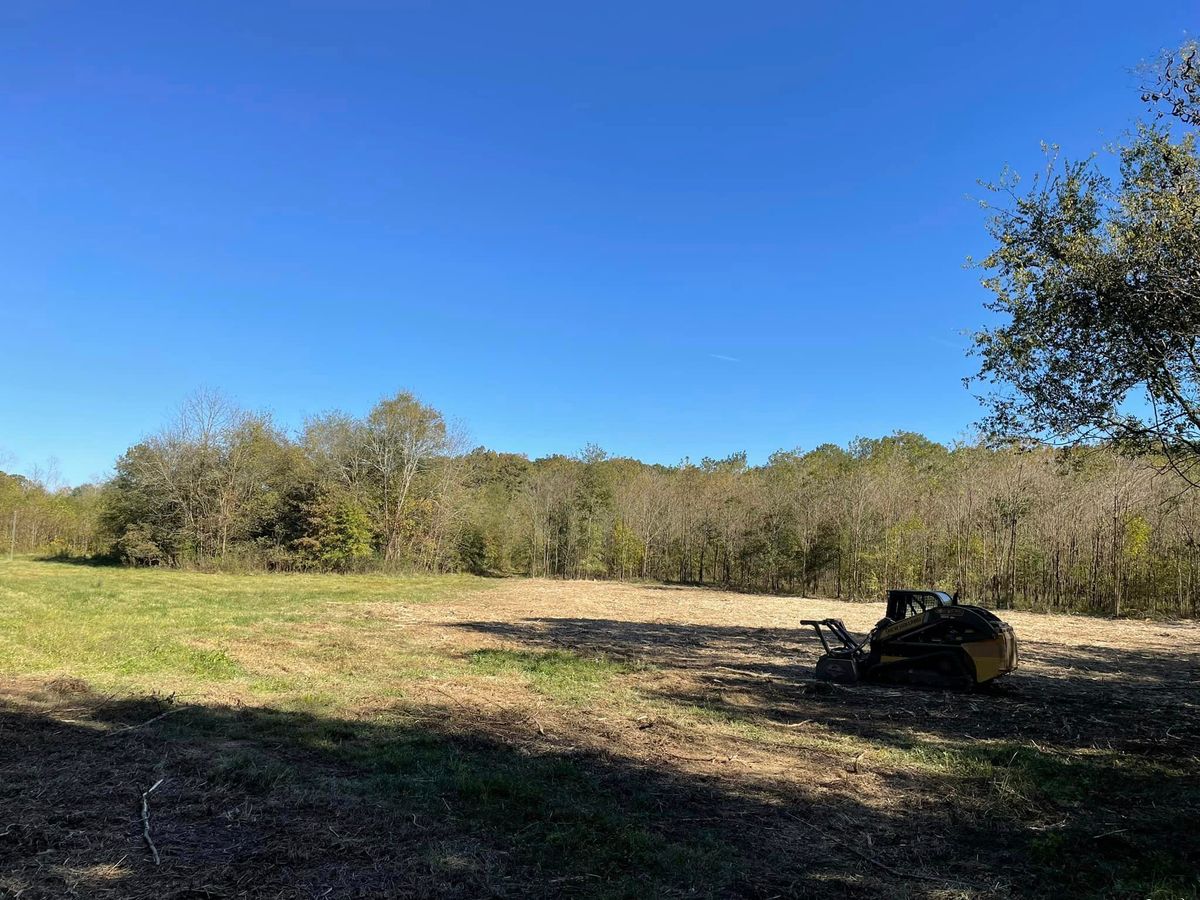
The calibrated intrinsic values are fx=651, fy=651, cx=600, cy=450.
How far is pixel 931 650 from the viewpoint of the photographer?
35.7ft

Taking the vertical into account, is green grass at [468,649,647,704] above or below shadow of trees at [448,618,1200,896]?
below

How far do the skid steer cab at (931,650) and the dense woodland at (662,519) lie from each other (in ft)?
53.3

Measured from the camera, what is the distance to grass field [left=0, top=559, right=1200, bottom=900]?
427cm

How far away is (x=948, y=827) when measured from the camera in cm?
532

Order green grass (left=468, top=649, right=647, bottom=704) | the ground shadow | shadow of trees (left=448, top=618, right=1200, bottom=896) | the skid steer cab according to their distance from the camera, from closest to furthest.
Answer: the ground shadow → shadow of trees (left=448, top=618, right=1200, bottom=896) → the skid steer cab → green grass (left=468, top=649, right=647, bottom=704)

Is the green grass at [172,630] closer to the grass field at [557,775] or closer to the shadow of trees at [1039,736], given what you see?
the grass field at [557,775]

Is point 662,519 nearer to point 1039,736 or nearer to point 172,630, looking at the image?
point 172,630

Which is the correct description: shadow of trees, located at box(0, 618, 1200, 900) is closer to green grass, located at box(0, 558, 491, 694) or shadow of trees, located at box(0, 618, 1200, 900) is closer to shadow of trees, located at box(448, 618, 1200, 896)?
shadow of trees, located at box(448, 618, 1200, 896)

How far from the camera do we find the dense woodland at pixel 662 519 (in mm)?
31328

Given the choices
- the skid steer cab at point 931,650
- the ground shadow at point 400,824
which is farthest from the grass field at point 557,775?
the skid steer cab at point 931,650

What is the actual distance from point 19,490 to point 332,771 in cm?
7055

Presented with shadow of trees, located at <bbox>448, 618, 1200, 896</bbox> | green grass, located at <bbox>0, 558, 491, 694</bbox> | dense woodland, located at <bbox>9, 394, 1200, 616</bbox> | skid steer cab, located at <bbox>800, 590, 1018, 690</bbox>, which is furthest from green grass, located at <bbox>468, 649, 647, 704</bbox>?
dense woodland, located at <bbox>9, 394, 1200, 616</bbox>

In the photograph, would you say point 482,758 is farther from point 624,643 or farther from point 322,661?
point 624,643

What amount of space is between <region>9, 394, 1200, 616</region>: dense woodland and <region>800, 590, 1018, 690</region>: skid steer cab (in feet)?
53.3
